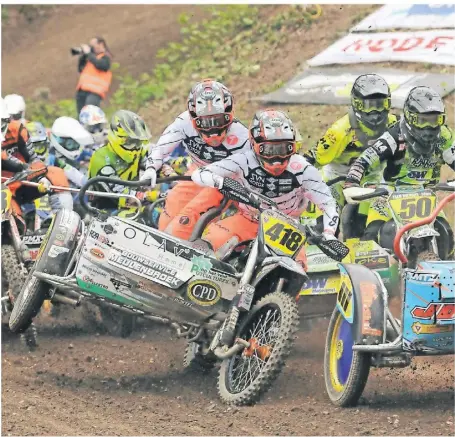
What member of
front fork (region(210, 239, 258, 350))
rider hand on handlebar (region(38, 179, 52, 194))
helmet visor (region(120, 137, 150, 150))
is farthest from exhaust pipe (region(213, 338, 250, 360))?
helmet visor (region(120, 137, 150, 150))

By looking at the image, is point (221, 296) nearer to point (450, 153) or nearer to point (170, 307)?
point (170, 307)

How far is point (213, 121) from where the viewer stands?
9250 millimetres

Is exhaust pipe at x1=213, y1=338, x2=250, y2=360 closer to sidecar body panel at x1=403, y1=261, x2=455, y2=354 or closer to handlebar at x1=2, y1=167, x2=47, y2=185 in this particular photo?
sidecar body panel at x1=403, y1=261, x2=455, y2=354

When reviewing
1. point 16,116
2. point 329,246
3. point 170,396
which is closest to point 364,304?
point 329,246

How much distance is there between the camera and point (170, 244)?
331 inches

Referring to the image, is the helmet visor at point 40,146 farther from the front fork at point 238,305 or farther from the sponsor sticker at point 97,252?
the front fork at point 238,305

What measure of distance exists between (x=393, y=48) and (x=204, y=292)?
968 cm

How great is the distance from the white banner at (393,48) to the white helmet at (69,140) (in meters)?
5.60

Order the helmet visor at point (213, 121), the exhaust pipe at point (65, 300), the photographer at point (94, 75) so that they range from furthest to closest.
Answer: the photographer at point (94, 75) < the helmet visor at point (213, 121) < the exhaust pipe at point (65, 300)

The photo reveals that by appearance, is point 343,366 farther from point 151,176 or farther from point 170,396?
point 151,176

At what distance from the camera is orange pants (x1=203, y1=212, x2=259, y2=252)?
28.1 feet

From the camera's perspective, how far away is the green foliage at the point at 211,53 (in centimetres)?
2059

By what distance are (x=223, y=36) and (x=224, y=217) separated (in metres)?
13.4

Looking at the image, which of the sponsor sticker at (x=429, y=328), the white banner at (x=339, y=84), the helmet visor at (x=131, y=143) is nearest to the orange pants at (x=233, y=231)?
the sponsor sticker at (x=429, y=328)
